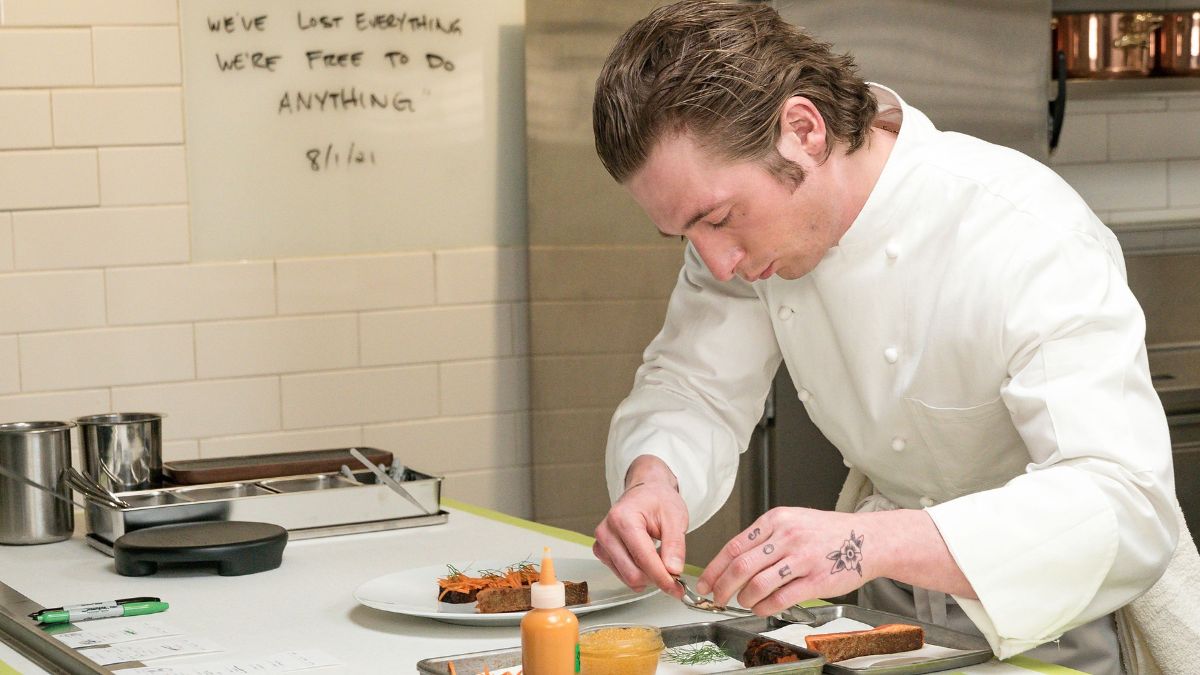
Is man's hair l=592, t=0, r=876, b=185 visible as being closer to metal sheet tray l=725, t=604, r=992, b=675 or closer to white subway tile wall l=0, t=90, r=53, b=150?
metal sheet tray l=725, t=604, r=992, b=675

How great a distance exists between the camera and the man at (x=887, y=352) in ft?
5.16

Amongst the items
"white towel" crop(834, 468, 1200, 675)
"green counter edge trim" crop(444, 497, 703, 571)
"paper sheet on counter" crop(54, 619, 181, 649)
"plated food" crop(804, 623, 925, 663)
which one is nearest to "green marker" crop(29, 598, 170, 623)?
"paper sheet on counter" crop(54, 619, 181, 649)

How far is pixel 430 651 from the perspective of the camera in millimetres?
1635

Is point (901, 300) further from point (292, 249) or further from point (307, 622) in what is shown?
point (292, 249)

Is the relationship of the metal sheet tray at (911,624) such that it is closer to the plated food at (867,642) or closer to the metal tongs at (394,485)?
the plated food at (867,642)

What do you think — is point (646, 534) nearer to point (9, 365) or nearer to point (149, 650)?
point (149, 650)

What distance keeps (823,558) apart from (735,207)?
438 mm

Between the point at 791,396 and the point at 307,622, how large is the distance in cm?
138

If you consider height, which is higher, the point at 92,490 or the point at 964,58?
the point at 964,58

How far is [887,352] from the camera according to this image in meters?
1.90

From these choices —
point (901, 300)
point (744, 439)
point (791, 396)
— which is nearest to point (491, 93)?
point (791, 396)

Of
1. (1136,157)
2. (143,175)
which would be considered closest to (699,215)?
(143,175)

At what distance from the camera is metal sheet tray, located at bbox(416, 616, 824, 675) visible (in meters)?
1.43

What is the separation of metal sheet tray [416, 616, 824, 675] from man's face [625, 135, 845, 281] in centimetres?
42
